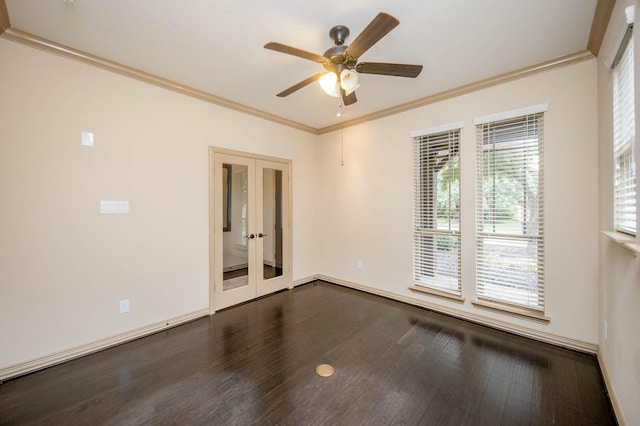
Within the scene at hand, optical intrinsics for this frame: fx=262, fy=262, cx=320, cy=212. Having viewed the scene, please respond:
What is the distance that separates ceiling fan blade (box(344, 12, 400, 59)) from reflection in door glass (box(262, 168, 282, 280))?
2.48m

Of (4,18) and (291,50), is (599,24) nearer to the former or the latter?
(291,50)

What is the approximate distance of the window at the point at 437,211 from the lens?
3264 mm

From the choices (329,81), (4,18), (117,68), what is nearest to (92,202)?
(117,68)

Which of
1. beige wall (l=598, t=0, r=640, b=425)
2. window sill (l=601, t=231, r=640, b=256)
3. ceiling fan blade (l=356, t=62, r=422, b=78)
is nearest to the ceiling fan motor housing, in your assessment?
ceiling fan blade (l=356, t=62, r=422, b=78)

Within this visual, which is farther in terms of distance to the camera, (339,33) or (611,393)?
(339,33)

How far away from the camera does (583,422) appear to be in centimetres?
168

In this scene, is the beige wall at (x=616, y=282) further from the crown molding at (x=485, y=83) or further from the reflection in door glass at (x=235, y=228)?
the reflection in door glass at (x=235, y=228)

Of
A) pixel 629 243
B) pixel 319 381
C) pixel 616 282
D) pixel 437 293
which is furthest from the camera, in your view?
pixel 437 293

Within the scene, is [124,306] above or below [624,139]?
below

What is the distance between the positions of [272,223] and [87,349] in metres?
2.52

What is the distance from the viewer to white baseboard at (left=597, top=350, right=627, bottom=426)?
1641 millimetres

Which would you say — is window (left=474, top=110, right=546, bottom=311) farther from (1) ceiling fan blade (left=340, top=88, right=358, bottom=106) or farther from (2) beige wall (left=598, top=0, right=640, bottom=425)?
(1) ceiling fan blade (left=340, top=88, right=358, bottom=106)

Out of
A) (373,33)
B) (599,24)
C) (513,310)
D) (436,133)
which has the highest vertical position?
(599,24)

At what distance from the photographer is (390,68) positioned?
213 centimetres
